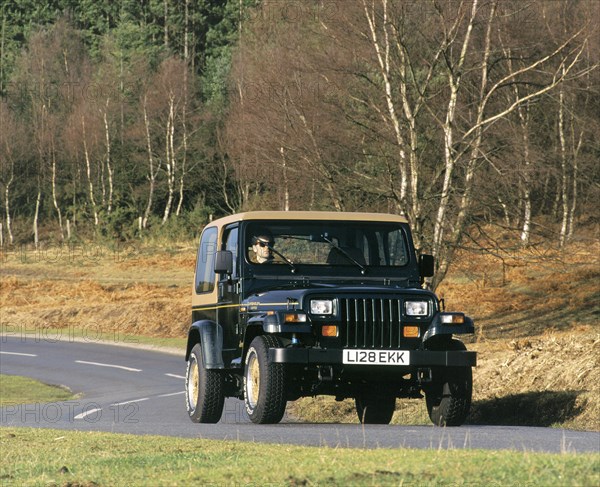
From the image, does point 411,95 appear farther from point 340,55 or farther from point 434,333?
point 434,333

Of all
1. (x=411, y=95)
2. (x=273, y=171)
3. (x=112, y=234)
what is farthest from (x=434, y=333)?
(x=112, y=234)

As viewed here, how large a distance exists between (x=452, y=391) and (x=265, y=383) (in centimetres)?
203

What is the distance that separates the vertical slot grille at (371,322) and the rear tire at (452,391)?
0.65 m

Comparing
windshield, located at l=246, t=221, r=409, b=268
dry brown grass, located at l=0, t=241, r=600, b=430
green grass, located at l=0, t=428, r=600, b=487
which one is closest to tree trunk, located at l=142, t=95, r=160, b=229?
dry brown grass, located at l=0, t=241, r=600, b=430

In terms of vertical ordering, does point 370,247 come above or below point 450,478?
above

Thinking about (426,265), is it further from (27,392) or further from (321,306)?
(27,392)

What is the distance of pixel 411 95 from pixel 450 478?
2830cm

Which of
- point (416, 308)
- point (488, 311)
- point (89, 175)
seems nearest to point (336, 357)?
point (416, 308)

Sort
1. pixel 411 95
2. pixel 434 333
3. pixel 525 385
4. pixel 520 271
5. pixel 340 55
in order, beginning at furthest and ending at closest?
1. pixel 520 271
2. pixel 411 95
3. pixel 340 55
4. pixel 525 385
5. pixel 434 333

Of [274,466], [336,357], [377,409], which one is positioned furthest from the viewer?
[377,409]

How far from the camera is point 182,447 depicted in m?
11.1

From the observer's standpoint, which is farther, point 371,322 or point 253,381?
point 253,381

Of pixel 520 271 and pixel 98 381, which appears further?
pixel 520 271

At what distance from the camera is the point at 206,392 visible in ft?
49.0
